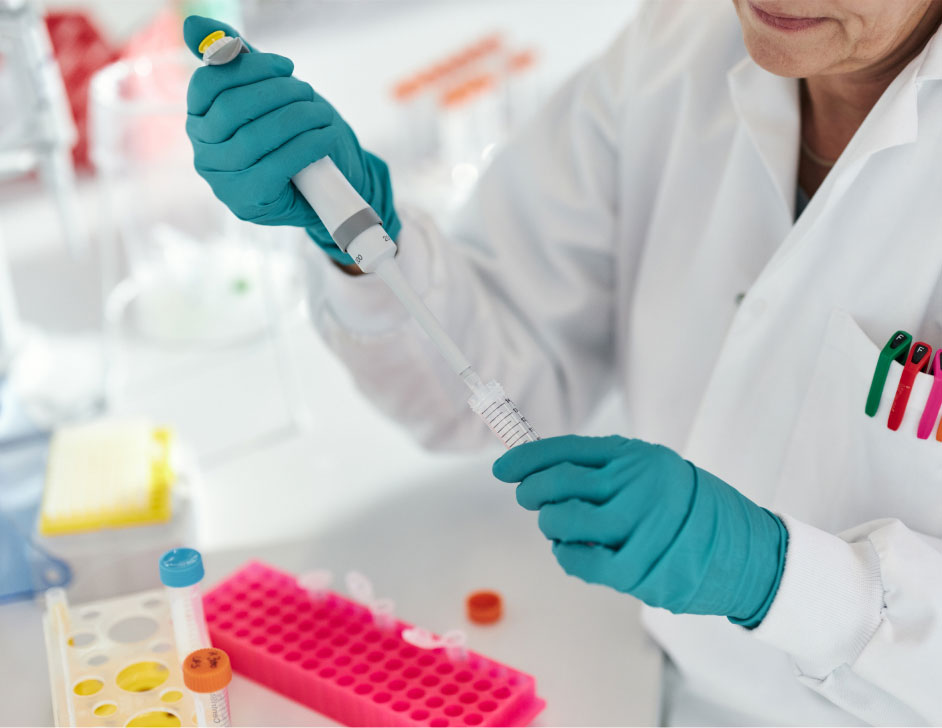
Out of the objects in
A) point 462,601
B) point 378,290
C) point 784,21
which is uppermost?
point 784,21

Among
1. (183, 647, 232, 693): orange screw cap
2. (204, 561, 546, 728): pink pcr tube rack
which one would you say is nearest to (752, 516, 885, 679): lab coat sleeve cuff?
(204, 561, 546, 728): pink pcr tube rack

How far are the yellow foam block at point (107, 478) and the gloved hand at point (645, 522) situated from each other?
53 cm

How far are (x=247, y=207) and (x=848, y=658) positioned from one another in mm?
713

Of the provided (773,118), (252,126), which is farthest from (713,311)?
(252,126)

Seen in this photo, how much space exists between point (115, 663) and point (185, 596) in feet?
0.33

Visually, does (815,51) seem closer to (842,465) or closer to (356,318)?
(842,465)

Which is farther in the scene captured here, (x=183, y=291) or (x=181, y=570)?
(x=183, y=291)

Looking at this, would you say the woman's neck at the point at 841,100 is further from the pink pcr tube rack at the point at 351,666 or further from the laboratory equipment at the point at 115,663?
the laboratory equipment at the point at 115,663

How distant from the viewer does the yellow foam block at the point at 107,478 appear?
1229 millimetres

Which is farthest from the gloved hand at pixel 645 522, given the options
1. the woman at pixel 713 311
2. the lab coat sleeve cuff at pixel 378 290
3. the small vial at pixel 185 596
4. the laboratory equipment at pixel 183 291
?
the laboratory equipment at pixel 183 291

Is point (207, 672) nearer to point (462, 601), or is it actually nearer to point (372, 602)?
point (372, 602)

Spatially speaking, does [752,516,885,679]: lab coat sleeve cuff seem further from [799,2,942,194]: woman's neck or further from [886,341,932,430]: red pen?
[799,2,942,194]: woman's neck

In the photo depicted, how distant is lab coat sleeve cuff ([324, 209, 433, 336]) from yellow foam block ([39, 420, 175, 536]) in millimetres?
287

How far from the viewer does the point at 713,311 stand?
1262mm
